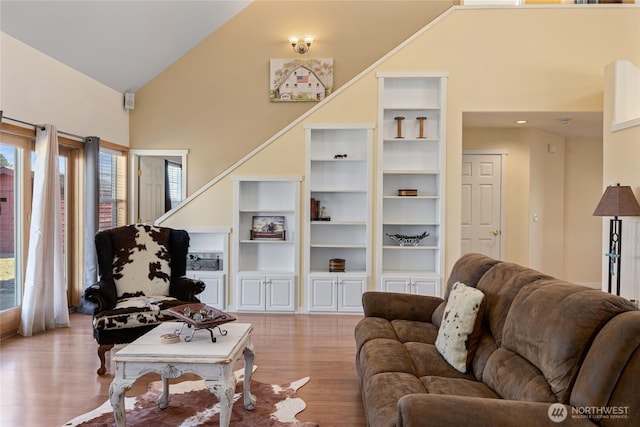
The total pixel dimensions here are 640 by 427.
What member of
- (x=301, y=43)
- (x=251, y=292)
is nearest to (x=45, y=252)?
(x=251, y=292)

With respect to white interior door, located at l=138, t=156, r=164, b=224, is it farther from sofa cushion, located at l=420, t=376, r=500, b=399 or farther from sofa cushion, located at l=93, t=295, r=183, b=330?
sofa cushion, located at l=420, t=376, r=500, b=399

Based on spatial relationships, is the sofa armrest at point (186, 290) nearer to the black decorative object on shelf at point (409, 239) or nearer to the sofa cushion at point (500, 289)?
the sofa cushion at point (500, 289)

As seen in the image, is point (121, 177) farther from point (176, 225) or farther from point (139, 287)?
point (139, 287)

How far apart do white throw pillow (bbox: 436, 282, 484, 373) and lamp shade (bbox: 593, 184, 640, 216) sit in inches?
98.3

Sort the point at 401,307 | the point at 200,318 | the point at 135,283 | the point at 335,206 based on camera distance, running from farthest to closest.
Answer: the point at 335,206 < the point at 135,283 < the point at 401,307 < the point at 200,318

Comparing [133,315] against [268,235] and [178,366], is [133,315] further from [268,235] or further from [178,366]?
[268,235]

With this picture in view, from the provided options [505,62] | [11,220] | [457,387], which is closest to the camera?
[457,387]

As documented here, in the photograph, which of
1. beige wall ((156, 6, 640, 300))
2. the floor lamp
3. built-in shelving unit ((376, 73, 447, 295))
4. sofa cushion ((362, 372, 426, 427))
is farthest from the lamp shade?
sofa cushion ((362, 372, 426, 427))

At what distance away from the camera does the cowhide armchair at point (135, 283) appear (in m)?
3.49

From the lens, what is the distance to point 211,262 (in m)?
5.66

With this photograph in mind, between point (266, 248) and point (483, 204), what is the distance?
335 centimetres

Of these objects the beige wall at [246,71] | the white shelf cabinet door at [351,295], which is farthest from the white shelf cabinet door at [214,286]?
the beige wall at [246,71]

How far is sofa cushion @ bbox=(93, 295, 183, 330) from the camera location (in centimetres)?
345

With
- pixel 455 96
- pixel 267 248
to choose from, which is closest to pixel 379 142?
pixel 455 96
